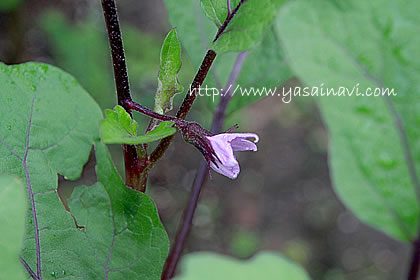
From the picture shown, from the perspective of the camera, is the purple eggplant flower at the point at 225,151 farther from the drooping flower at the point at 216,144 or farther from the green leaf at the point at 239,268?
the green leaf at the point at 239,268

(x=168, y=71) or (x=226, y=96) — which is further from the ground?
(x=168, y=71)

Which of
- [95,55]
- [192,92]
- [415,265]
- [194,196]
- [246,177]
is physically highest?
[192,92]

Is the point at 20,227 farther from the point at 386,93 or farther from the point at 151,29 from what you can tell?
the point at 151,29

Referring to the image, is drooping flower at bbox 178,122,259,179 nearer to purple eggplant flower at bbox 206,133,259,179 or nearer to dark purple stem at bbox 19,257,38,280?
purple eggplant flower at bbox 206,133,259,179

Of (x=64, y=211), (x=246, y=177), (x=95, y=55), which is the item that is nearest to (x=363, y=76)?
(x=64, y=211)

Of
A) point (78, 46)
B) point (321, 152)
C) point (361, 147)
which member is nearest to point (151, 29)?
point (78, 46)

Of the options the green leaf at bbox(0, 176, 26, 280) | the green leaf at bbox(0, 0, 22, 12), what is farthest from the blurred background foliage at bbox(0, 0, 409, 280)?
the green leaf at bbox(0, 176, 26, 280)

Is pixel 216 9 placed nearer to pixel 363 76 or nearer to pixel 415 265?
pixel 363 76
